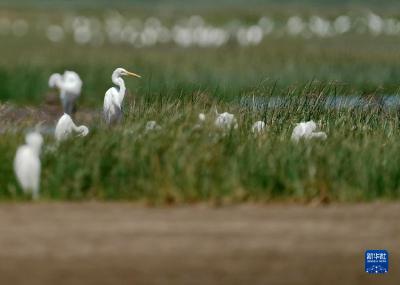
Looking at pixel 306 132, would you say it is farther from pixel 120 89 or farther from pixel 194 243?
pixel 120 89

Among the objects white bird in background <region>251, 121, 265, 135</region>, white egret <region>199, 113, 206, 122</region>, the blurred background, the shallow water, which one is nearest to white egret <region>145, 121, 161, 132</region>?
white egret <region>199, 113, 206, 122</region>

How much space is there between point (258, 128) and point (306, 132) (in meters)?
0.62

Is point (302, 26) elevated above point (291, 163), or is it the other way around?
point (302, 26)

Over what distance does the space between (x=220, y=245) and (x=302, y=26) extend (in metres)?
50.8

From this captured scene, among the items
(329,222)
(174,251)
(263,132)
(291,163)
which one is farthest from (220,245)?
(263,132)

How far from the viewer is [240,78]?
29.4m

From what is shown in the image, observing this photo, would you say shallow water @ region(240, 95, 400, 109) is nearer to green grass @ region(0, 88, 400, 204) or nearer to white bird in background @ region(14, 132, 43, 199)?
green grass @ region(0, 88, 400, 204)

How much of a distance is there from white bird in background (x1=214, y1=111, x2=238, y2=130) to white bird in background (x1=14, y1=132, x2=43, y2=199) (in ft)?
7.61

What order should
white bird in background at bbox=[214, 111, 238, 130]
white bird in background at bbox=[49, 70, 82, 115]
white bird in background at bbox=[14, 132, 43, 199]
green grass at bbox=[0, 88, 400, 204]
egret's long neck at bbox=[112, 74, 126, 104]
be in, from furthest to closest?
white bird in background at bbox=[49, 70, 82, 115], egret's long neck at bbox=[112, 74, 126, 104], white bird in background at bbox=[214, 111, 238, 130], green grass at bbox=[0, 88, 400, 204], white bird in background at bbox=[14, 132, 43, 199]

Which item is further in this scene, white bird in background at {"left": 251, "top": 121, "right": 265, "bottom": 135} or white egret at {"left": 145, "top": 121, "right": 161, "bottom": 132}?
white bird in background at {"left": 251, "top": 121, "right": 265, "bottom": 135}

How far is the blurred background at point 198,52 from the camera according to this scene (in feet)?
89.6

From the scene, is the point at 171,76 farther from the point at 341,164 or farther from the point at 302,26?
the point at 302,26

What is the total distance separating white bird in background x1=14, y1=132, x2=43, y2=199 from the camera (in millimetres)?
13125

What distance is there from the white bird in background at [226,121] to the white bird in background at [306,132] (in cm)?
71
